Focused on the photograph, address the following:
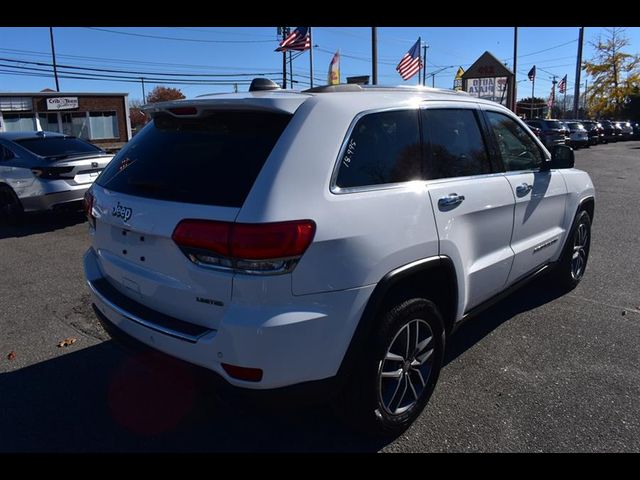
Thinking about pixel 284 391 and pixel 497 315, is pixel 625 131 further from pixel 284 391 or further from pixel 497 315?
pixel 284 391

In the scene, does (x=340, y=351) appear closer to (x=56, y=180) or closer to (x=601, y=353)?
(x=601, y=353)

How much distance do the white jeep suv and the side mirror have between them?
4.18ft

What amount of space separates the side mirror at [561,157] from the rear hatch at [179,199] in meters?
2.82

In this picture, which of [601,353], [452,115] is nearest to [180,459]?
[452,115]

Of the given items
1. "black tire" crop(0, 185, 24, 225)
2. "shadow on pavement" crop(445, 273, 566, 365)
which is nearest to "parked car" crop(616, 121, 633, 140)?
"shadow on pavement" crop(445, 273, 566, 365)

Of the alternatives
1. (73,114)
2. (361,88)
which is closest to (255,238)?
(361,88)

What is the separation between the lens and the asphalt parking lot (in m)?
2.75

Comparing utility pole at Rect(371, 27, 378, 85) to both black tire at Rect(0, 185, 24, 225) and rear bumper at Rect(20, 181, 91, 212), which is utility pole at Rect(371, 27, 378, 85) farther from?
black tire at Rect(0, 185, 24, 225)

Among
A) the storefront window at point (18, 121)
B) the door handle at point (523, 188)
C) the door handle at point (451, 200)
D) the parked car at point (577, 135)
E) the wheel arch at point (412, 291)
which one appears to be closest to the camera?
the wheel arch at point (412, 291)

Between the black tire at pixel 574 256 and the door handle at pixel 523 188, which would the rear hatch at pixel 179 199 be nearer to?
the door handle at pixel 523 188

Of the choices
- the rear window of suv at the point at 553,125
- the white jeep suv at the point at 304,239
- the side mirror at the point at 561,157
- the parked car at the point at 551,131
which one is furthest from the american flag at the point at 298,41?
the white jeep suv at the point at 304,239

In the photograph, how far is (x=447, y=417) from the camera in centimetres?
298

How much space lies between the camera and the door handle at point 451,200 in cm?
287

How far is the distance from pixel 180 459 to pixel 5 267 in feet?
14.6
